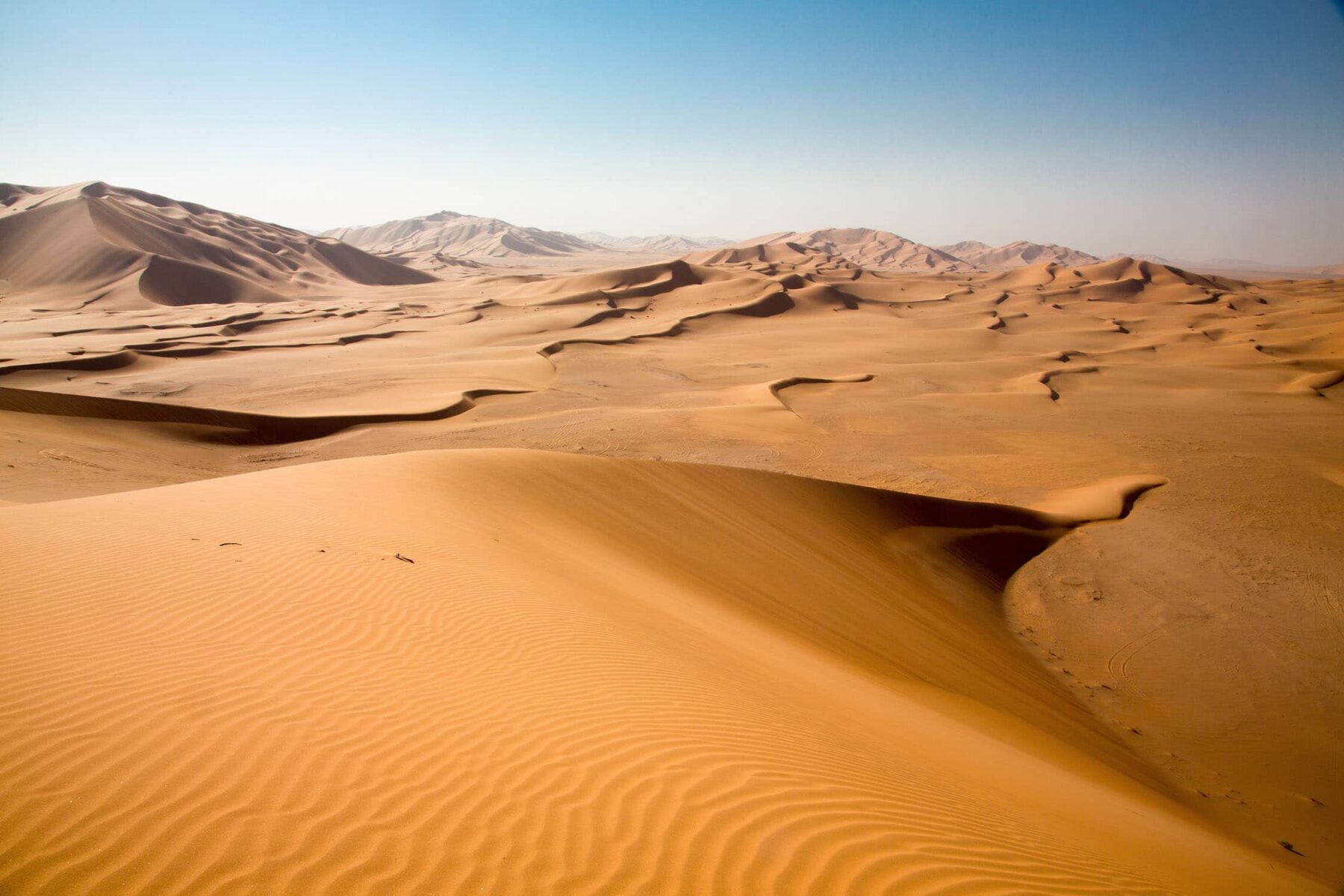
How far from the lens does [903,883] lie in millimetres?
2539

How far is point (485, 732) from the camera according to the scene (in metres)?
3.11

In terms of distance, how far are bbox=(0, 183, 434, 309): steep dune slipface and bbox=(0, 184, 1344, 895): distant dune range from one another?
96.9 ft

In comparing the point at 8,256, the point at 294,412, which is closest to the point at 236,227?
the point at 8,256

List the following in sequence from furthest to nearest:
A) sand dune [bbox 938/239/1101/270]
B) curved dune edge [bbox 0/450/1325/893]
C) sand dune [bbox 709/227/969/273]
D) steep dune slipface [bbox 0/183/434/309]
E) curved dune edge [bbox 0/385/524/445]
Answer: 1. sand dune [bbox 938/239/1101/270]
2. sand dune [bbox 709/227/969/273]
3. steep dune slipface [bbox 0/183/434/309]
4. curved dune edge [bbox 0/385/524/445]
5. curved dune edge [bbox 0/450/1325/893]

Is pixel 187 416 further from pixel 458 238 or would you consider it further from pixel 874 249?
pixel 458 238

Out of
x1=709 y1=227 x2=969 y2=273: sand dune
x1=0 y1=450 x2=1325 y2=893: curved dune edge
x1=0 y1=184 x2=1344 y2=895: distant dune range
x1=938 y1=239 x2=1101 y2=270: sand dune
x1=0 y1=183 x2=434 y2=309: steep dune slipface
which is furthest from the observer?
x1=938 y1=239 x2=1101 y2=270: sand dune

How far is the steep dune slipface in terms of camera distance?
4362 centimetres

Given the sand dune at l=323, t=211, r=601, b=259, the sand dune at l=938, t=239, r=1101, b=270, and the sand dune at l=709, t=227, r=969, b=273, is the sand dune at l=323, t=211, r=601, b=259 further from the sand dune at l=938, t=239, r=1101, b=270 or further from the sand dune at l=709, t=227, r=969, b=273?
the sand dune at l=938, t=239, r=1101, b=270

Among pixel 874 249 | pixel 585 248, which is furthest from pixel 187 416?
pixel 585 248

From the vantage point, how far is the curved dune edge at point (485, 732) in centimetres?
238

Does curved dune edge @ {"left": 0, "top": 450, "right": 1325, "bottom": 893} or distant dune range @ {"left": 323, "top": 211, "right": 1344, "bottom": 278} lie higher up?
distant dune range @ {"left": 323, "top": 211, "right": 1344, "bottom": 278}

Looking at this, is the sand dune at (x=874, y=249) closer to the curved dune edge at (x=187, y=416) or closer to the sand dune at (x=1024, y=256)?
the sand dune at (x=1024, y=256)

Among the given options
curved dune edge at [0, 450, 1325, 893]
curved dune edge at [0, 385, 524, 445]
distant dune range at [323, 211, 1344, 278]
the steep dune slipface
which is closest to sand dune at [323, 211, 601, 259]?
distant dune range at [323, 211, 1344, 278]

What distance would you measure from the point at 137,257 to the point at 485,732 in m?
56.0
